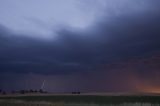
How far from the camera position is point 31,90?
199 meters

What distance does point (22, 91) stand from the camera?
190m

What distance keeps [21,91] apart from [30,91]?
31.4 feet

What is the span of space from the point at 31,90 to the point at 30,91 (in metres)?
1.32

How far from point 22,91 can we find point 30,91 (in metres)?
9.40

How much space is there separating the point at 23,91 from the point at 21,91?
4.14ft

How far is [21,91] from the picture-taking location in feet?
622

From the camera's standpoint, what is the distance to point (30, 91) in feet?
650

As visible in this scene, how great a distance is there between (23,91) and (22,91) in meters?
0.81

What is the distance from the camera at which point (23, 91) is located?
190 m
